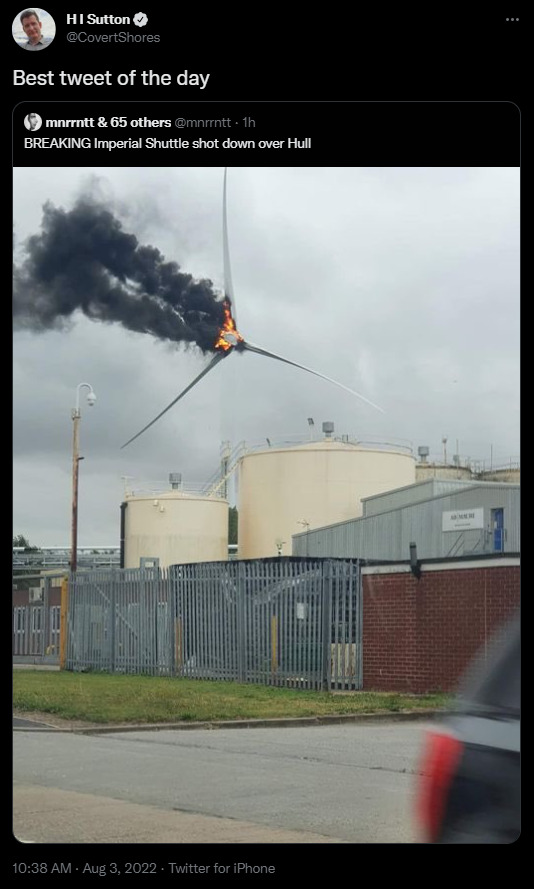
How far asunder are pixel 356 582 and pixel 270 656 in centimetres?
171

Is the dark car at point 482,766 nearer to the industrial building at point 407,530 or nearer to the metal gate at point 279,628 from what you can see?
the industrial building at point 407,530

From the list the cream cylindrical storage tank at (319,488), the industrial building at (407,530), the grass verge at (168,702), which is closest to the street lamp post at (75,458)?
the industrial building at (407,530)

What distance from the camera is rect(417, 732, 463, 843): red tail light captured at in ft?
8.98

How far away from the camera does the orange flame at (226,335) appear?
3.34m

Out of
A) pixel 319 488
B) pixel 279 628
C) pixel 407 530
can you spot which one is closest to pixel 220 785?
pixel 279 628

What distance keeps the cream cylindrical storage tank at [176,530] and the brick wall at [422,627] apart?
4.26 meters

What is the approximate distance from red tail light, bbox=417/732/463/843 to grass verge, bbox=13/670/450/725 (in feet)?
22.0

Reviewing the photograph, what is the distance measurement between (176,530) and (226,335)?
5.70 meters

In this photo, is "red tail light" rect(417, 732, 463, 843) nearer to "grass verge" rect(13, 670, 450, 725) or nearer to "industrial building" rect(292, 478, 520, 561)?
"industrial building" rect(292, 478, 520, 561)
